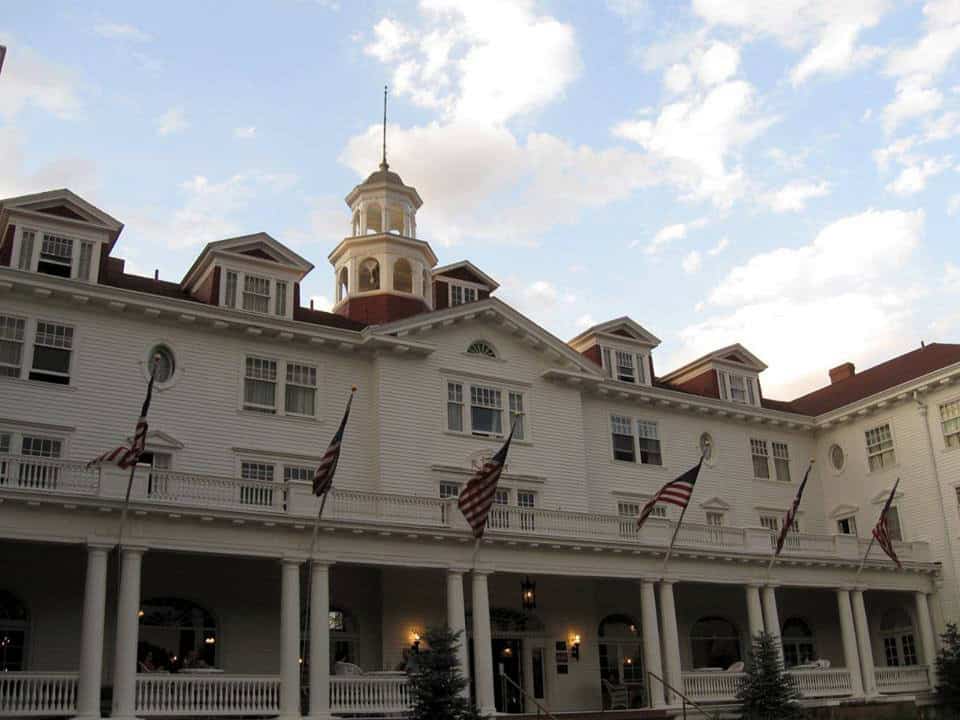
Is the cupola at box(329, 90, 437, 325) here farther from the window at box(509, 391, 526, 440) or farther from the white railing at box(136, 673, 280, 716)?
the white railing at box(136, 673, 280, 716)

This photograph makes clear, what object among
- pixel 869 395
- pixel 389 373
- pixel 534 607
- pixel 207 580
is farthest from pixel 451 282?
pixel 869 395

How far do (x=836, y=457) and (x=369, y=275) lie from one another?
19878mm

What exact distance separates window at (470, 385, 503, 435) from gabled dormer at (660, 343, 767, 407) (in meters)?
10.2

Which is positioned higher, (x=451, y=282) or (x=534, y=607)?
(x=451, y=282)

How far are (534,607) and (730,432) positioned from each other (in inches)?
497

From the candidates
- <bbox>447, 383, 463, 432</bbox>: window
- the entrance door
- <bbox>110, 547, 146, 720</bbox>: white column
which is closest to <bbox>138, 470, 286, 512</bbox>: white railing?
<bbox>110, 547, 146, 720</bbox>: white column

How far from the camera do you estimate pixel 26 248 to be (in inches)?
1118

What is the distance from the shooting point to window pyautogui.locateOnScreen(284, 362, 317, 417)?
31.4 metres

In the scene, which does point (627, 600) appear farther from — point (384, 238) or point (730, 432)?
point (384, 238)

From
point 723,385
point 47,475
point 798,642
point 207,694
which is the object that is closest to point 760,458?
point 723,385

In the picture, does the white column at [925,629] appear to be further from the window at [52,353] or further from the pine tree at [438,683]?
the window at [52,353]

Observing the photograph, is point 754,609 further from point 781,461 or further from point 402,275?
point 402,275

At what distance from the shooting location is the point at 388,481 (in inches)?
1232

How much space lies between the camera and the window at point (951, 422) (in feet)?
125
